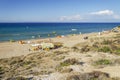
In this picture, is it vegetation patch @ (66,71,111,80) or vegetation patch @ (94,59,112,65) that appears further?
vegetation patch @ (94,59,112,65)

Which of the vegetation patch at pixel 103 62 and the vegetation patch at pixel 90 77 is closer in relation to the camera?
the vegetation patch at pixel 90 77

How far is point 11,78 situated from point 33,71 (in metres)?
2.46

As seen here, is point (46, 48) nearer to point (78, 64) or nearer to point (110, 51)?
point (110, 51)

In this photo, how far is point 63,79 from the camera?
1445 cm

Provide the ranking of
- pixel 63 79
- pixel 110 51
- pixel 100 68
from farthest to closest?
pixel 110 51
pixel 100 68
pixel 63 79

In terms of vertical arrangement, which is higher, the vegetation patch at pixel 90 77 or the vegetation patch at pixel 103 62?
the vegetation patch at pixel 90 77

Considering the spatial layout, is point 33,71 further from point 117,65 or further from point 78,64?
point 117,65

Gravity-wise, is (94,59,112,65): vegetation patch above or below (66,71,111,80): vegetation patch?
below

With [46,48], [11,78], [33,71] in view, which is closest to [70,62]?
[33,71]

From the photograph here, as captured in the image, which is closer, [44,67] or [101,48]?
[44,67]

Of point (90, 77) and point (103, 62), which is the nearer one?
point (90, 77)

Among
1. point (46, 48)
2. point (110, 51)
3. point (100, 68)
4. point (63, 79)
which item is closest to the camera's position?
point (63, 79)

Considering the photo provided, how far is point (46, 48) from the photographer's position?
1157 inches

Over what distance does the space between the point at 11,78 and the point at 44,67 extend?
4.02m
